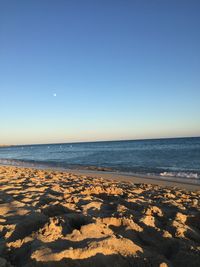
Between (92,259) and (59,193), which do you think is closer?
(92,259)

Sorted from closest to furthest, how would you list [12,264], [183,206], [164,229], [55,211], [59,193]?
[12,264], [164,229], [55,211], [183,206], [59,193]

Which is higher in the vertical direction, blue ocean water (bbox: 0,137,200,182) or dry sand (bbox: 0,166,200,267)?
dry sand (bbox: 0,166,200,267)

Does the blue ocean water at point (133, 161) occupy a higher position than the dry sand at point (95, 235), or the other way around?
the dry sand at point (95, 235)

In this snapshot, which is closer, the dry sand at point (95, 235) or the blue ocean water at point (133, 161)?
the dry sand at point (95, 235)

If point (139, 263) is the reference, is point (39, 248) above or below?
above

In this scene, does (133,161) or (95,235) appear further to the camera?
(133,161)

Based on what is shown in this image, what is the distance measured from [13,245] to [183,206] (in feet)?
11.7

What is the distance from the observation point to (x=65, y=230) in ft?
10.9

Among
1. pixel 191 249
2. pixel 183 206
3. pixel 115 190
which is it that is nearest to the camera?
pixel 191 249

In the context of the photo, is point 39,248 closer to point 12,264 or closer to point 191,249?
point 12,264

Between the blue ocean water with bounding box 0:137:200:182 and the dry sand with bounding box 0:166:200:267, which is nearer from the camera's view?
the dry sand with bounding box 0:166:200:267

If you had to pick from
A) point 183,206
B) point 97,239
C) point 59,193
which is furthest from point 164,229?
point 59,193

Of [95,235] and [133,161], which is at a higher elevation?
[95,235]

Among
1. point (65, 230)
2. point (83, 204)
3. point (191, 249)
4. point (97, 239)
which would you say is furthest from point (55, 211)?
point (191, 249)
